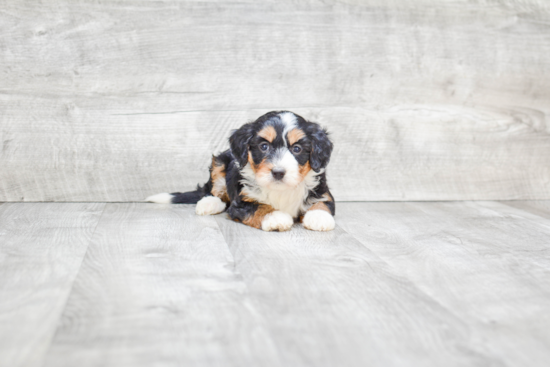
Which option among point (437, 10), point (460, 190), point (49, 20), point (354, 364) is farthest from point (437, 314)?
point (49, 20)

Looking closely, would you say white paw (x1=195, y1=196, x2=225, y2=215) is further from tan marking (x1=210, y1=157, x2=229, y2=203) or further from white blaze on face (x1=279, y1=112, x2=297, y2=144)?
white blaze on face (x1=279, y1=112, x2=297, y2=144)

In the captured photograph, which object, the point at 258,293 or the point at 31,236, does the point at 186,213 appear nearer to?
the point at 31,236

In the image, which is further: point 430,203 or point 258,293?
point 430,203

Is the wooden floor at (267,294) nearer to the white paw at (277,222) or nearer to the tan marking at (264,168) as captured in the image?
the white paw at (277,222)

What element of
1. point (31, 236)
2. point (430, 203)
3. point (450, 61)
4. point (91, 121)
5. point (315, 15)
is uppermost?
point (315, 15)

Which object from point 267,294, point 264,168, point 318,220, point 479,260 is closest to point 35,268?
point 267,294

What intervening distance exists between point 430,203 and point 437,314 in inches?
87.5

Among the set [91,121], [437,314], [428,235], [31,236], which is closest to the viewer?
[437,314]

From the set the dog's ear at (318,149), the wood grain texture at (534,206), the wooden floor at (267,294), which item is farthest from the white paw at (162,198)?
the wood grain texture at (534,206)

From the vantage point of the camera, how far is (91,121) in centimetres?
357

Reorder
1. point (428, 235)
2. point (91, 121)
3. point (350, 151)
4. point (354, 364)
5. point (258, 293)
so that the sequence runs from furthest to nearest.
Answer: point (350, 151) → point (91, 121) → point (428, 235) → point (258, 293) → point (354, 364)

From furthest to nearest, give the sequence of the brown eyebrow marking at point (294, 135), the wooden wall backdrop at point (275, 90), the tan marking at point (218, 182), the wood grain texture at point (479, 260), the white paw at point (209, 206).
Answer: the wooden wall backdrop at point (275, 90)
the tan marking at point (218, 182)
the white paw at point (209, 206)
the brown eyebrow marking at point (294, 135)
the wood grain texture at point (479, 260)

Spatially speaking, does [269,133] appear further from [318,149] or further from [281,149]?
[318,149]

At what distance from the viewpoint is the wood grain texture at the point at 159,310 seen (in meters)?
1.42
